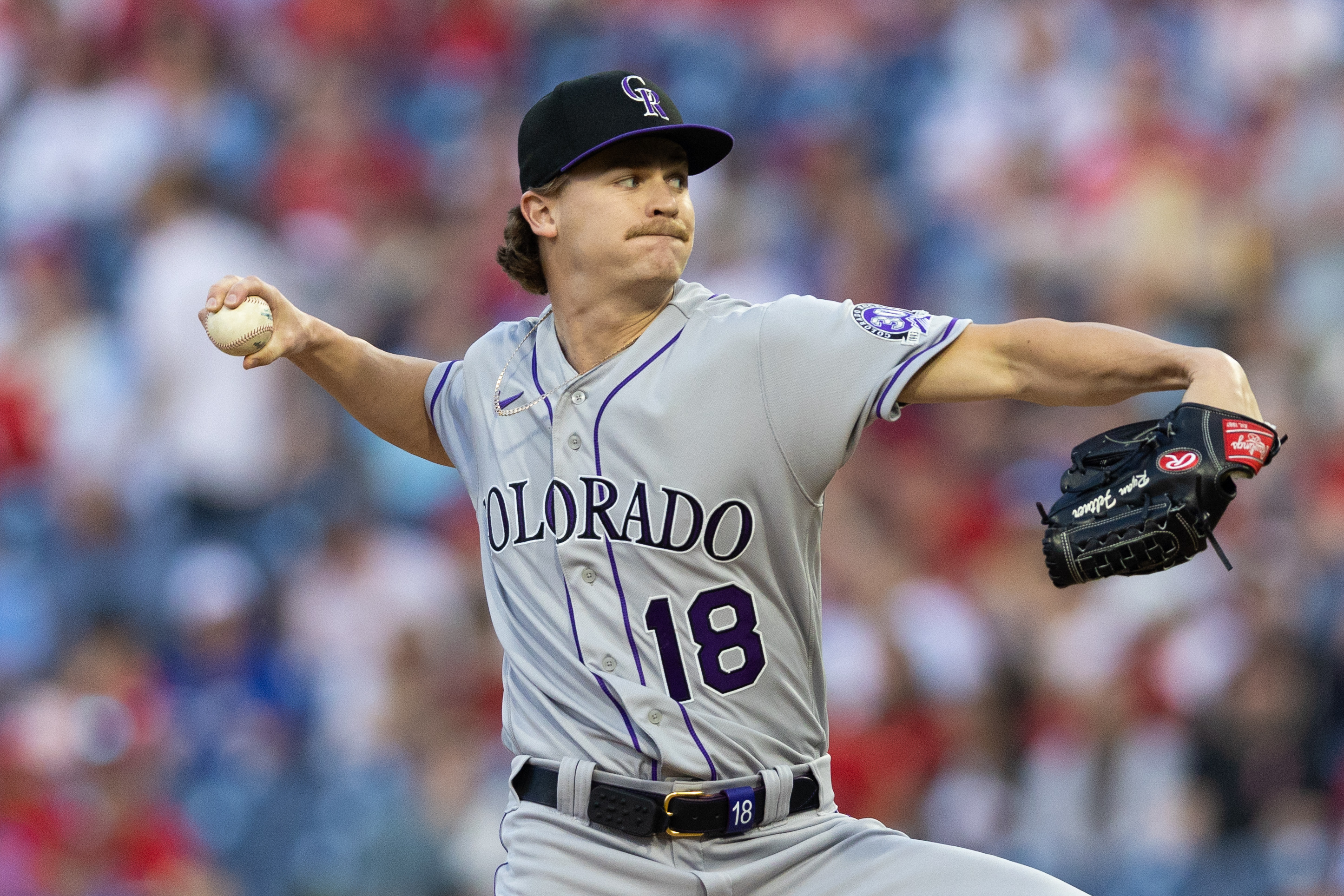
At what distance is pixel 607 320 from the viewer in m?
3.29

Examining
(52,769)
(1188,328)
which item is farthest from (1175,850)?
(52,769)

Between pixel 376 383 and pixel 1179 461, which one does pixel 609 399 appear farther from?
pixel 1179 461

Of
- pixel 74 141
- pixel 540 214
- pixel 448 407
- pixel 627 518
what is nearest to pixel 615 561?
pixel 627 518

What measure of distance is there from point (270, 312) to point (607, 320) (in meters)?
0.72

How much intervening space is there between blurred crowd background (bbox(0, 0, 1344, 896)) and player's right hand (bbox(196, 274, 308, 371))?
10.4 feet

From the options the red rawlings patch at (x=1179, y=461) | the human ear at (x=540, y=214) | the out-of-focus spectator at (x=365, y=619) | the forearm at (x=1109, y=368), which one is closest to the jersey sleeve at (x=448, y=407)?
the human ear at (x=540, y=214)

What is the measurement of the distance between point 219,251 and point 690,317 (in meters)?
5.09

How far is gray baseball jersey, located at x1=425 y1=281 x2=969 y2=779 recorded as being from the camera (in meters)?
2.99

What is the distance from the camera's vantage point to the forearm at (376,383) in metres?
3.52

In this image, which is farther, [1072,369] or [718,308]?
[718,308]

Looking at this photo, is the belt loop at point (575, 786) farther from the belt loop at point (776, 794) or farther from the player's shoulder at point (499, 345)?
the player's shoulder at point (499, 345)

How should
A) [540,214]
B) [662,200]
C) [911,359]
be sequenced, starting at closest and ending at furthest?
[911,359] → [662,200] → [540,214]

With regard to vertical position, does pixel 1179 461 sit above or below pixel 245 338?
below

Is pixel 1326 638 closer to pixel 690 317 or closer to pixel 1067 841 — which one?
pixel 1067 841
